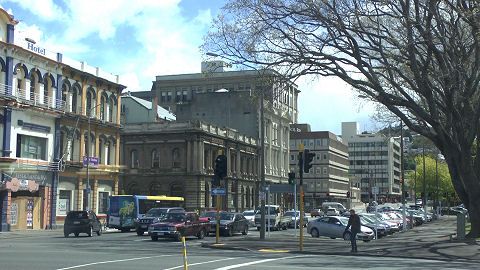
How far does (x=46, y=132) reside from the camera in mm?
44375

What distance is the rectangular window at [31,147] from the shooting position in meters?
41.6

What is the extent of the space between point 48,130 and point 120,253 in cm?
2599

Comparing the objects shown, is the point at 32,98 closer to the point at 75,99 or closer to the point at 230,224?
the point at 75,99

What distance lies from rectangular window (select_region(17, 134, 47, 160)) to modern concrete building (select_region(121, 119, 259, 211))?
24119mm

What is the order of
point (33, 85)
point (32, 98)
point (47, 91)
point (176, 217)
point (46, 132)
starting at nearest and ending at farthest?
1. point (176, 217)
2. point (32, 98)
3. point (33, 85)
4. point (46, 132)
5. point (47, 91)

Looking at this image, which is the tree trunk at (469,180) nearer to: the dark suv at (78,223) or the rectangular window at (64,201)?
the dark suv at (78,223)

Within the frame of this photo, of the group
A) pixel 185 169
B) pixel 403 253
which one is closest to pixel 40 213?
pixel 185 169

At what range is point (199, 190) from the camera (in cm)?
6669

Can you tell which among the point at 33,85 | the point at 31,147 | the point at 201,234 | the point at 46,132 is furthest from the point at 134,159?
the point at 201,234

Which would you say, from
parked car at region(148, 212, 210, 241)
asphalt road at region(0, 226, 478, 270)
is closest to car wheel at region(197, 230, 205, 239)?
parked car at region(148, 212, 210, 241)

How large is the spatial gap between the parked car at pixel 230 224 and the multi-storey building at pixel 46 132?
44.4 ft

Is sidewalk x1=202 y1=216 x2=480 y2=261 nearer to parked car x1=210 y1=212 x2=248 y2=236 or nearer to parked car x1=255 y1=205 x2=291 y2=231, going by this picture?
parked car x1=210 y1=212 x2=248 y2=236

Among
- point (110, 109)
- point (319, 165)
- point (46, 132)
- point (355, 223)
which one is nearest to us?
point (355, 223)

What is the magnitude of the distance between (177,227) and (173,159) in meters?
39.0
